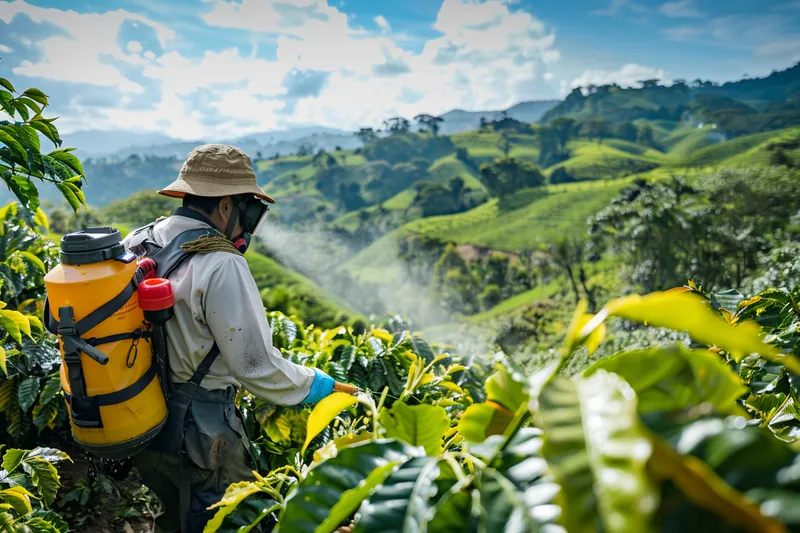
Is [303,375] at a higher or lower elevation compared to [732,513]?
lower

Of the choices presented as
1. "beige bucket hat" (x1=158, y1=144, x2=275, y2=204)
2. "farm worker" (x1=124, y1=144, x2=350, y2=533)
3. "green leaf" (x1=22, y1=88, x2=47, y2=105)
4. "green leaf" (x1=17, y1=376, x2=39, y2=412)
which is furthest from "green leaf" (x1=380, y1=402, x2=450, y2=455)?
"green leaf" (x1=17, y1=376, x2=39, y2=412)

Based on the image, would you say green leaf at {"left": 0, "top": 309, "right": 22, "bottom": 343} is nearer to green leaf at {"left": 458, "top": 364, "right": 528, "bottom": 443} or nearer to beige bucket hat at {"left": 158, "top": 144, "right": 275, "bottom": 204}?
beige bucket hat at {"left": 158, "top": 144, "right": 275, "bottom": 204}

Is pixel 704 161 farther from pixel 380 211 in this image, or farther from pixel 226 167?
pixel 226 167

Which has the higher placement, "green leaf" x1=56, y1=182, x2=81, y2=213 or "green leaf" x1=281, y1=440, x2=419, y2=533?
"green leaf" x1=56, y1=182, x2=81, y2=213

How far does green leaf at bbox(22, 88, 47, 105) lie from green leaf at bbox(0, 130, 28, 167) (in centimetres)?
25

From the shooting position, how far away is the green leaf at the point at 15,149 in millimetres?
1949

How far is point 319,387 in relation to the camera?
208 cm

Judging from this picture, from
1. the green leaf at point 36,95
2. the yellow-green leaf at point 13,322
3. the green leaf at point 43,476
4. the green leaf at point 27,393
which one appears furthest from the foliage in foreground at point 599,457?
the green leaf at point 27,393

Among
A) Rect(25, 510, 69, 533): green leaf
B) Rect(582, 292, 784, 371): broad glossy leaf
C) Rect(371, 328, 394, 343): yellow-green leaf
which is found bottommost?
Rect(25, 510, 69, 533): green leaf

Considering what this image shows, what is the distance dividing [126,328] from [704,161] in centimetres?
8294

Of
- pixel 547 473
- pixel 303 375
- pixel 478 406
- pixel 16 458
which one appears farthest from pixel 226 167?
pixel 547 473

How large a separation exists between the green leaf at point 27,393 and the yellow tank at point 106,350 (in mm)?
1562

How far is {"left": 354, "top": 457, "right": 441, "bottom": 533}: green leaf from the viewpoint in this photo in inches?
22.4

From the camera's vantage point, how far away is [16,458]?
6.91 feet
